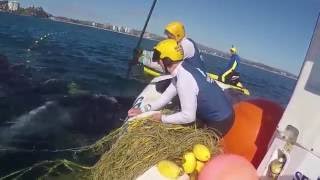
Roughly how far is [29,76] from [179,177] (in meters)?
10.6

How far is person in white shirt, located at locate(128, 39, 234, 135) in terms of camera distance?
5480 mm

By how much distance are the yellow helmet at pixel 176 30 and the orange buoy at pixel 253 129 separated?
2079 millimetres

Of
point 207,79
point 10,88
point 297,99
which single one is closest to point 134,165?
point 207,79

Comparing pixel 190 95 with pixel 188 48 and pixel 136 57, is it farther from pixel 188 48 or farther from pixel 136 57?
pixel 136 57

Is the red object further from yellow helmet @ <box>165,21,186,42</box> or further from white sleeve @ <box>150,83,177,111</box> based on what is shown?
yellow helmet @ <box>165,21,186,42</box>

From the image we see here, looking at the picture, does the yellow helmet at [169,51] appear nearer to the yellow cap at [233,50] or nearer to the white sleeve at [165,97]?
the white sleeve at [165,97]

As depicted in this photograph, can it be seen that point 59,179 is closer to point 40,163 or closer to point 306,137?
point 40,163

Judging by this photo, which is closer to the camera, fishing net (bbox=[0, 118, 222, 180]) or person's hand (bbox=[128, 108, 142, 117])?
fishing net (bbox=[0, 118, 222, 180])

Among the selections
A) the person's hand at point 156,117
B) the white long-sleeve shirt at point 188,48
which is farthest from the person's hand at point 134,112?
the white long-sleeve shirt at point 188,48

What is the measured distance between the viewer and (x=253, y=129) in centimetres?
525

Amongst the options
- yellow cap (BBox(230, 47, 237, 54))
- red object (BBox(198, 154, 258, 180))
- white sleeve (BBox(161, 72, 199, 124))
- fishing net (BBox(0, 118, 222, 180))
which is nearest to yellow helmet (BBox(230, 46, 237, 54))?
yellow cap (BBox(230, 47, 237, 54))

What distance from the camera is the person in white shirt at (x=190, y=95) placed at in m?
5.48

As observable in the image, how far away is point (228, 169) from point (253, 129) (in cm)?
100

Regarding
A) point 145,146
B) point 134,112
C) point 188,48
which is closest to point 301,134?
point 145,146
